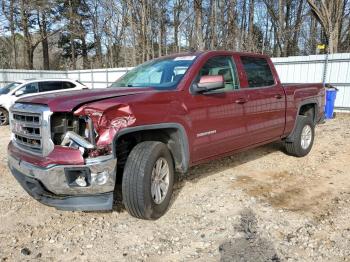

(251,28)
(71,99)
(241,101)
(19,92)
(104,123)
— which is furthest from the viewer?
(251,28)

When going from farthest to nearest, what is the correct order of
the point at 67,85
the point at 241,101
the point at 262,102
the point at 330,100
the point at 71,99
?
the point at 67,85 → the point at 330,100 → the point at 262,102 → the point at 241,101 → the point at 71,99

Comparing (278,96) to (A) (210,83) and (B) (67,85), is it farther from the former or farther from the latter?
(B) (67,85)

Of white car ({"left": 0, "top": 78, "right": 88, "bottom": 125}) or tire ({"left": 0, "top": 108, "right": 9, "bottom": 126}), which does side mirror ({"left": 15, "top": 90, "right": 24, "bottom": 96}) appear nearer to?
white car ({"left": 0, "top": 78, "right": 88, "bottom": 125})

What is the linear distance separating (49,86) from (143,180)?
9.83 m

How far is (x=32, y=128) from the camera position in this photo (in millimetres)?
3469

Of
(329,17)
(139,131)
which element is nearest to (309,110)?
(139,131)

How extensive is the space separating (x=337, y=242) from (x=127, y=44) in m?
26.7

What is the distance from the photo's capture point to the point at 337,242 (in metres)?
3.35

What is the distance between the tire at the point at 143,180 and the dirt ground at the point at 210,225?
0.23m

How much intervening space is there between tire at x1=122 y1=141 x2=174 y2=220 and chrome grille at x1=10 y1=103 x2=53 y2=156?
0.82 metres

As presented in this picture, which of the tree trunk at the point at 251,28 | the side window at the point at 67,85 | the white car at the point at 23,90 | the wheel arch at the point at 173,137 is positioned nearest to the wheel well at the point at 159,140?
the wheel arch at the point at 173,137

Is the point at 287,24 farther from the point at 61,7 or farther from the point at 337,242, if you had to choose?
the point at 337,242

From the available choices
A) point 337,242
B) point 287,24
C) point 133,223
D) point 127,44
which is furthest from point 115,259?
point 287,24

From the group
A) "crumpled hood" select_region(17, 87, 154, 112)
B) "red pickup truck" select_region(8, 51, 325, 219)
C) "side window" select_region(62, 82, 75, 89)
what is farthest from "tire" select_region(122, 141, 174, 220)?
"side window" select_region(62, 82, 75, 89)
